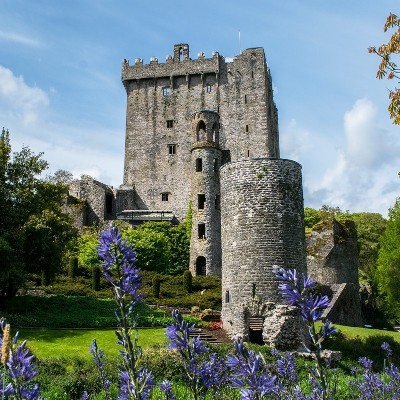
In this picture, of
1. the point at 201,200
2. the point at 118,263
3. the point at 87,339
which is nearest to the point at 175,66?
the point at 201,200

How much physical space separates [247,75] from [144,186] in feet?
49.6

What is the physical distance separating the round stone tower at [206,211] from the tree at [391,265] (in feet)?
40.1

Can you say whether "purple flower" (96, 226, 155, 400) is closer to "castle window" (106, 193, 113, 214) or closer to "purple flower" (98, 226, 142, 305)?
"purple flower" (98, 226, 142, 305)

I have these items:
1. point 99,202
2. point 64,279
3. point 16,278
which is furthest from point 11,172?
point 99,202

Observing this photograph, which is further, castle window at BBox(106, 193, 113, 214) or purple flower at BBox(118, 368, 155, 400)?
castle window at BBox(106, 193, 113, 214)

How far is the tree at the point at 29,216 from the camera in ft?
86.7

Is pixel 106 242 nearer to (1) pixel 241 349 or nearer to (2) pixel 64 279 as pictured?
(1) pixel 241 349

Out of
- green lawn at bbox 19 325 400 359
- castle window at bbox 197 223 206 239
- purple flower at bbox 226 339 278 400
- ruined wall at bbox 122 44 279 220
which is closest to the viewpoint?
purple flower at bbox 226 339 278 400

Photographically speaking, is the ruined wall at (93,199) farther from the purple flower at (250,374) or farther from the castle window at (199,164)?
the purple flower at (250,374)

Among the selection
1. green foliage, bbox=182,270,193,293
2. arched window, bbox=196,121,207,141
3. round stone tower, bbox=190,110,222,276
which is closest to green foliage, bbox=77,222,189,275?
round stone tower, bbox=190,110,222,276

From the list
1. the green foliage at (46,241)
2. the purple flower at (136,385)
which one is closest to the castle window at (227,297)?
the green foliage at (46,241)

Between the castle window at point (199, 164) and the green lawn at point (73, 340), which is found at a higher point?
the castle window at point (199, 164)

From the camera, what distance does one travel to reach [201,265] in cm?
4466

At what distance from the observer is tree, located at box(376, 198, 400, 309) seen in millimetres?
37000
